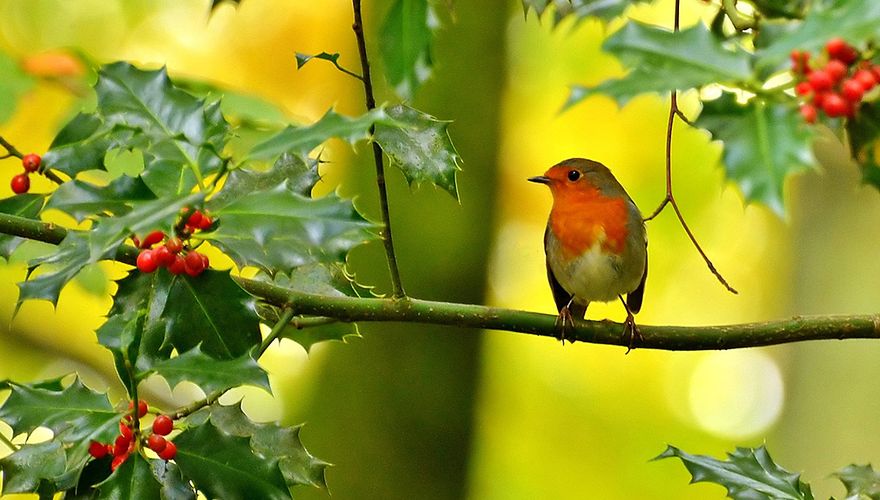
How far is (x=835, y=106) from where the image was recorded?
1.29 m

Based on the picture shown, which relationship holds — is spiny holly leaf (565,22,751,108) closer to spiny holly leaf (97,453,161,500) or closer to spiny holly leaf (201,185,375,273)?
spiny holly leaf (201,185,375,273)

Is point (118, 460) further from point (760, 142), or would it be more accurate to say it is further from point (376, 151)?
point (760, 142)

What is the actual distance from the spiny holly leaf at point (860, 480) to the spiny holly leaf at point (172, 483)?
4.04ft

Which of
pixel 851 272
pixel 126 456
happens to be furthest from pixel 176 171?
pixel 851 272

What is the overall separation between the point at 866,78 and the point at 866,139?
240 millimetres

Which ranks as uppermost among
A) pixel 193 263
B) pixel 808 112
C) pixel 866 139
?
pixel 808 112

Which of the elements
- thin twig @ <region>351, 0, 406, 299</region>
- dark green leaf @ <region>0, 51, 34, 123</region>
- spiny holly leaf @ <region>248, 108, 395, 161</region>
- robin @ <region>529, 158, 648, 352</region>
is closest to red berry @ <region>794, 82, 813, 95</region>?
spiny holly leaf @ <region>248, 108, 395, 161</region>

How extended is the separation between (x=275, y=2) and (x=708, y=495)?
536 centimetres

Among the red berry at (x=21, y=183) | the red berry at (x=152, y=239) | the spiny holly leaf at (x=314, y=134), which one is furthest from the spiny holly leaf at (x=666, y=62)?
the red berry at (x=21, y=183)

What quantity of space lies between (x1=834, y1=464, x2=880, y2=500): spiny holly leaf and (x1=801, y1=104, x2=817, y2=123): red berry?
106 centimetres

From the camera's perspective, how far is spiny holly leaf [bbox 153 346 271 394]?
63.4 inches

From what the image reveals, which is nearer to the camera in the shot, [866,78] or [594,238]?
[866,78]

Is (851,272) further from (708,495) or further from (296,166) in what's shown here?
(296,166)

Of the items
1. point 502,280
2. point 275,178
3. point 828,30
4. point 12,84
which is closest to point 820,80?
point 828,30
